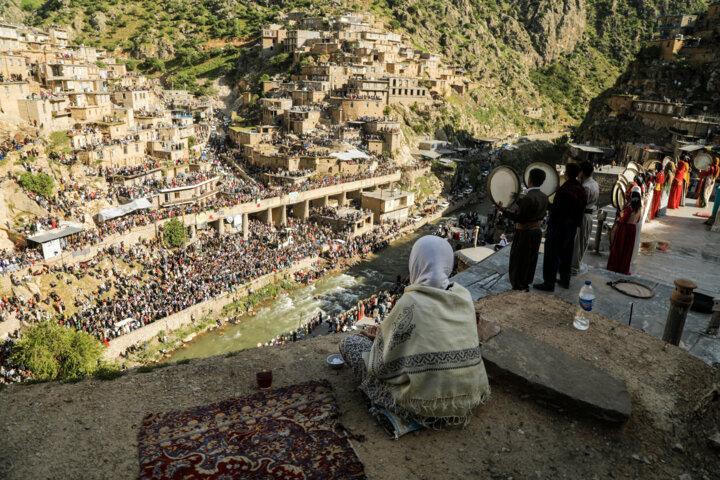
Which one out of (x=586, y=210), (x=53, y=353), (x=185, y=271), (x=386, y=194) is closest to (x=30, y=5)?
(x=386, y=194)

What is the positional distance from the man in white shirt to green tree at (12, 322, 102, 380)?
15.1 metres

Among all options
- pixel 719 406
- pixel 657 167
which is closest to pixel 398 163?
pixel 657 167

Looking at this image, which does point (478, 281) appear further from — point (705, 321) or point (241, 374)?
point (241, 374)

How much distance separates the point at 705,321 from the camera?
6332mm

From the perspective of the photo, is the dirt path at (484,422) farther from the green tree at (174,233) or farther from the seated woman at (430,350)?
the green tree at (174,233)

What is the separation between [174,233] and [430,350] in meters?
24.5

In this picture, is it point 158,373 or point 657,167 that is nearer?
point 158,373

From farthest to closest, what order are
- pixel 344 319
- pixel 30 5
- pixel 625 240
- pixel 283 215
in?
pixel 30 5, pixel 283 215, pixel 344 319, pixel 625 240

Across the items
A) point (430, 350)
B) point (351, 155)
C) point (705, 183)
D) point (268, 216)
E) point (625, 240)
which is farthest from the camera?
point (351, 155)

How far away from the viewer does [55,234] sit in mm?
20828

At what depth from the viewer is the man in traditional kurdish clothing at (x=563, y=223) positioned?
21.5 ft

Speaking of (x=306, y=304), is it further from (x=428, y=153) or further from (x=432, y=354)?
(x=428, y=153)

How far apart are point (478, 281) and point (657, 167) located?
7840 millimetres

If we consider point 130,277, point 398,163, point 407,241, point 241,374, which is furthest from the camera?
point 398,163
